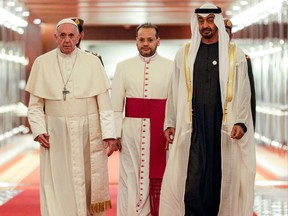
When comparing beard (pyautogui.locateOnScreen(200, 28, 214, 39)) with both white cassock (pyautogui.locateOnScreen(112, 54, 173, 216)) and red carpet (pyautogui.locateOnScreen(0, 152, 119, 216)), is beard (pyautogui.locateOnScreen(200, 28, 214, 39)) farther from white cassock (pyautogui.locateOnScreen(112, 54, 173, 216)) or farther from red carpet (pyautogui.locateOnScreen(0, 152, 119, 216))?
red carpet (pyautogui.locateOnScreen(0, 152, 119, 216))

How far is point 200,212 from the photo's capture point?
5262 mm

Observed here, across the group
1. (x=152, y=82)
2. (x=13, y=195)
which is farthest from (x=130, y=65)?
(x=13, y=195)

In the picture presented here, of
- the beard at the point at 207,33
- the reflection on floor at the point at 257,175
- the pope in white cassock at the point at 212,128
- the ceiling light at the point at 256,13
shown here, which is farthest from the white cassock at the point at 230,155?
the ceiling light at the point at 256,13

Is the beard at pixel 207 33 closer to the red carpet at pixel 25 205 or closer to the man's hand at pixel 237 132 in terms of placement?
the man's hand at pixel 237 132

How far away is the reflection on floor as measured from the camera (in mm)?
8281

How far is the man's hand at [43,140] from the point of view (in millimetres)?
5492

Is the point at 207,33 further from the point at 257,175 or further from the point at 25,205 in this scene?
the point at 257,175

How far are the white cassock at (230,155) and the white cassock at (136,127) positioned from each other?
85cm

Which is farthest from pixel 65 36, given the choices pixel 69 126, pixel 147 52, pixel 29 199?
pixel 29 199

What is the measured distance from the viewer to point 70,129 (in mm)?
5598

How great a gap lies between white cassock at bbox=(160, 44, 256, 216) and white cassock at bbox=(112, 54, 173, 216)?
2.80ft

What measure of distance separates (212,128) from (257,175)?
588cm

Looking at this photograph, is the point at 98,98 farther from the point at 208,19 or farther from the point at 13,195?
the point at 13,195

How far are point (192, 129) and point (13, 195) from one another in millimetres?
4126
